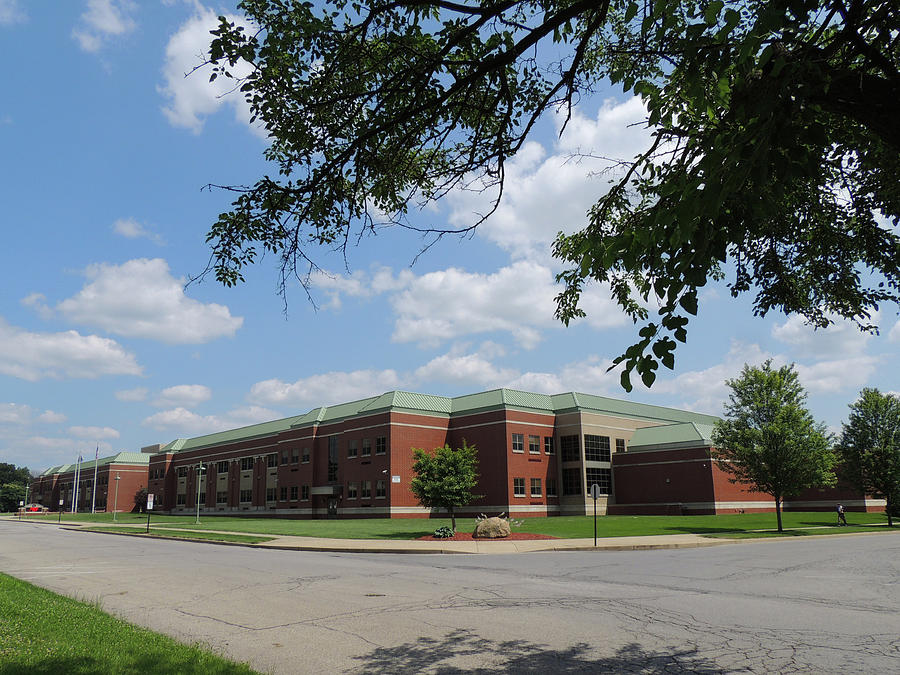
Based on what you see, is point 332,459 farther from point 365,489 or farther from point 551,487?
point 551,487

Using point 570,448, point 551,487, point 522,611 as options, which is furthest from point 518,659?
point 570,448

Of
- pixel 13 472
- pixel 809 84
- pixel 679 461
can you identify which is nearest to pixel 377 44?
pixel 809 84

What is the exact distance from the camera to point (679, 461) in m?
51.7

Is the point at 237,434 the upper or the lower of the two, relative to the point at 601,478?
upper

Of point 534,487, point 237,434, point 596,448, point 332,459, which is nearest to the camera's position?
point 534,487

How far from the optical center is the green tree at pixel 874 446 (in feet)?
133

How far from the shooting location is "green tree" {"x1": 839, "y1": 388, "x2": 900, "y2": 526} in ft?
133

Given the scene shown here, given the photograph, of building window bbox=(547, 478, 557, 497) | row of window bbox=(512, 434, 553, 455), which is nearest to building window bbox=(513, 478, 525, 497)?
row of window bbox=(512, 434, 553, 455)

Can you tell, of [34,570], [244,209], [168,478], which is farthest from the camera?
[168,478]

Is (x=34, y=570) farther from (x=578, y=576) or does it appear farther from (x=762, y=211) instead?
(x=762, y=211)

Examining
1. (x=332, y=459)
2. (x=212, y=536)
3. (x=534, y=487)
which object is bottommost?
(x=212, y=536)

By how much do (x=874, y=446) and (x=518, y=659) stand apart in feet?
142

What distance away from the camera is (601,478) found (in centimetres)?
5522

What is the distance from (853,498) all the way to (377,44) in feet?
190
